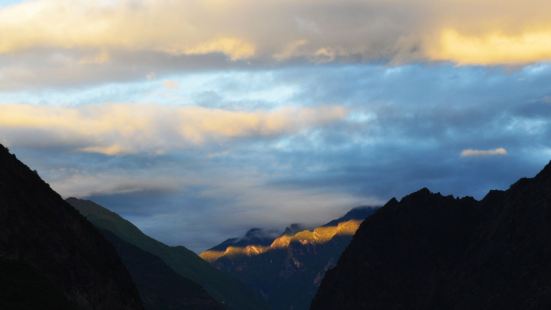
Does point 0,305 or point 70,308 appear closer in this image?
point 0,305

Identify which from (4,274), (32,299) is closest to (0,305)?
(32,299)

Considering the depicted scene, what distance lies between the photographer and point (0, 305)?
173875 millimetres

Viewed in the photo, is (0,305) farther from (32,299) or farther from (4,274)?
(4,274)

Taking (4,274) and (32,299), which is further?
(4,274)

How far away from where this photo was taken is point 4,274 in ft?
655

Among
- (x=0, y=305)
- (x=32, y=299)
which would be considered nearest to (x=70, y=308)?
(x=32, y=299)

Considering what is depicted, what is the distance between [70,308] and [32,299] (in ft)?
37.5

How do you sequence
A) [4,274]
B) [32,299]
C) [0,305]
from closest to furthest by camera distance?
[0,305] < [32,299] < [4,274]

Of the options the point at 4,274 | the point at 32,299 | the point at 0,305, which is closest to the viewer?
the point at 0,305

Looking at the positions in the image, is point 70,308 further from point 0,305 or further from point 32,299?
point 0,305

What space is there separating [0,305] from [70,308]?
2341cm

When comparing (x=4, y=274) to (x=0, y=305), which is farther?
(x=4, y=274)

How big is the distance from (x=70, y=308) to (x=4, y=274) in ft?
50.0

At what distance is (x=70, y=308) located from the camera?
195750 millimetres
